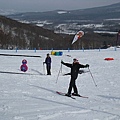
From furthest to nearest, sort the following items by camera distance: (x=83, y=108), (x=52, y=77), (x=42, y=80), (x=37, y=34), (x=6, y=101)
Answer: (x=37, y=34)
(x=52, y=77)
(x=42, y=80)
(x=6, y=101)
(x=83, y=108)

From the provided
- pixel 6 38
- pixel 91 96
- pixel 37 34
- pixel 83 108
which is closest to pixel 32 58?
pixel 91 96

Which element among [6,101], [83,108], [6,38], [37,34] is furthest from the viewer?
[37,34]

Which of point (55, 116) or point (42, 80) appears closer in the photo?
point (55, 116)

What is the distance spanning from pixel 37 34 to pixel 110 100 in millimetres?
108207

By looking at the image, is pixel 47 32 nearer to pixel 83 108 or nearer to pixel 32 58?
pixel 32 58

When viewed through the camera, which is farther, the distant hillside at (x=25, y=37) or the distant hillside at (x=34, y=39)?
the distant hillside at (x=25, y=37)

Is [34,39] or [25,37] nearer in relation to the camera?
[25,37]

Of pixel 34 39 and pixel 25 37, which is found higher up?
pixel 25 37

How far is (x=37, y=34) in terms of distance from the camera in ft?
389

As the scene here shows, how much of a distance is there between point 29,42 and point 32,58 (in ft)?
248

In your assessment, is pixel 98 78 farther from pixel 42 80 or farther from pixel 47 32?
pixel 47 32

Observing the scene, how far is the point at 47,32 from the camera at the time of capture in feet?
408

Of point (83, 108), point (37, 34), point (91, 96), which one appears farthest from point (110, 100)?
point (37, 34)

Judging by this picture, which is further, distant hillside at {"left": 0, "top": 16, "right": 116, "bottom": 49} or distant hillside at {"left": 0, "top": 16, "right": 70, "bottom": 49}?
distant hillside at {"left": 0, "top": 16, "right": 70, "bottom": 49}
